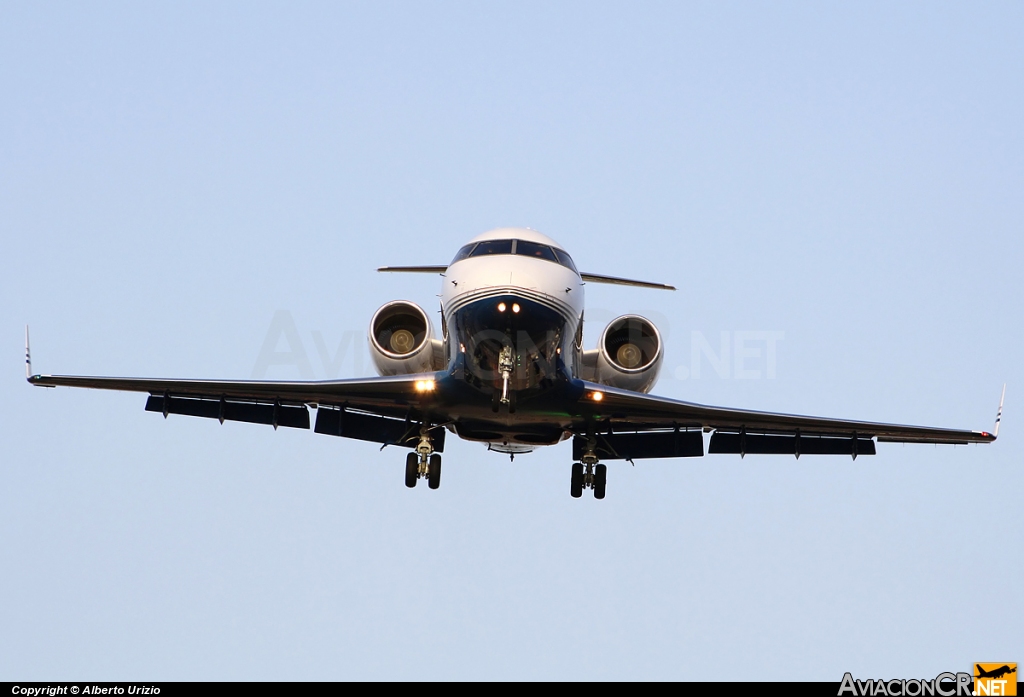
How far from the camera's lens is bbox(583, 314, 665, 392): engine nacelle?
24328mm

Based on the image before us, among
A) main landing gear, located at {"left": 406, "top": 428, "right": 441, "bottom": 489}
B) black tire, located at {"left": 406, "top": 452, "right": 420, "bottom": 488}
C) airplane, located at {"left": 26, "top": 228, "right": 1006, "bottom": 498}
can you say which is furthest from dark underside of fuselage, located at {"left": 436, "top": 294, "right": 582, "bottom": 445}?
black tire, located at {"left": 406, "top": 452, "right": 420, "bottom": 488}

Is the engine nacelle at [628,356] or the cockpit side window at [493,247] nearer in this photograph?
the cockpit side window at [493,247]

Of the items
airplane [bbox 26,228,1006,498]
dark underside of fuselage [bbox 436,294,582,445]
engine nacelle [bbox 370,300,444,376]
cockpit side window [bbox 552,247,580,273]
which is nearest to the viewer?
dark underside of fuselage [bbox 436,294,582,445]

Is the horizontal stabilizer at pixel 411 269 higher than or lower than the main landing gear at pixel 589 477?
higher

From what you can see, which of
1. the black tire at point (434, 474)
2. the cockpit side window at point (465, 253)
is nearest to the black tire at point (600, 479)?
the black tire at point (434, 474)

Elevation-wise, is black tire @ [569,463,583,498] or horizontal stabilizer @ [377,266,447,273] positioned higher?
horizontal stabilizer @ [377,266,447,273]

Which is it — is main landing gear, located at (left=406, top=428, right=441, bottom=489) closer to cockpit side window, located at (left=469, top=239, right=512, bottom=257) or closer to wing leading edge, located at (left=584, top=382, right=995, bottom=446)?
wing leading edge, located at (left=584, top=382, right=995, bottom=446)

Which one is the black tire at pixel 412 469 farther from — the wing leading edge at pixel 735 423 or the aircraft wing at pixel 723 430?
the wing leading edge at pixel 735 423

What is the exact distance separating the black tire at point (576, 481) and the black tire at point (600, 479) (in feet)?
0.84

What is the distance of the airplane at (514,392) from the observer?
21.6 meters

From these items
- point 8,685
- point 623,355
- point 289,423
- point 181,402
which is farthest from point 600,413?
point 8,685

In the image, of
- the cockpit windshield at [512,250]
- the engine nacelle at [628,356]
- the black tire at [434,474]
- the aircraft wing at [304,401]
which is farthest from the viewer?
the black tire at [434,474]

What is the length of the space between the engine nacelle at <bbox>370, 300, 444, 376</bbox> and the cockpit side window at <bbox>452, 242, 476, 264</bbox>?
1.95 meters

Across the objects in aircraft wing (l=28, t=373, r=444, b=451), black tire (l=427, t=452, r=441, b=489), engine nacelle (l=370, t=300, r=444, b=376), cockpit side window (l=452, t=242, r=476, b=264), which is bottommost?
black tire (l=427, t=452, r=441, b=489)
